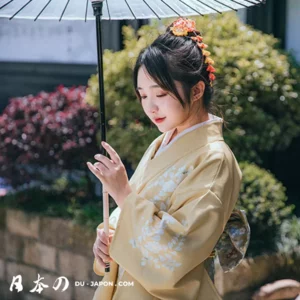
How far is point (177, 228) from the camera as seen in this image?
2.46 metres

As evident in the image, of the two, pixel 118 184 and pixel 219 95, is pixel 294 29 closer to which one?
pixel 219 95

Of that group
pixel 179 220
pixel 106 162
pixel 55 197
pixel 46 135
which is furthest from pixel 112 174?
pixel 55 197

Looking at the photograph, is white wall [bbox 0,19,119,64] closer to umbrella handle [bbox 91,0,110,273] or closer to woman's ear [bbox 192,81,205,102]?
umbrella handle [bbox 91,0,110,273]

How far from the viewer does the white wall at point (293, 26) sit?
663 centimetres

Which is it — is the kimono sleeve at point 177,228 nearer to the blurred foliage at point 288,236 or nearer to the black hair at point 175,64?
the black hair at point 175,64

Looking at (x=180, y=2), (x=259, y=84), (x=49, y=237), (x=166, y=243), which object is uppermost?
(x=180, y=2)

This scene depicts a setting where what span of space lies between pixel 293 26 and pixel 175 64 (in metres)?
4.36

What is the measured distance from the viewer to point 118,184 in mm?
2602

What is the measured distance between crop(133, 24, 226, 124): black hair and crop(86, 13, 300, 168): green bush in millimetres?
2480

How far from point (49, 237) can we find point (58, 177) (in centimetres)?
71

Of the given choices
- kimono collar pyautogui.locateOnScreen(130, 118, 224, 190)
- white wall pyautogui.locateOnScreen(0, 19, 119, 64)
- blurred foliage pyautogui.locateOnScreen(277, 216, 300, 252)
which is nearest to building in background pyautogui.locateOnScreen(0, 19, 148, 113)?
white wall pyautogui.locateOnScreen(0, 19, 119, 64)

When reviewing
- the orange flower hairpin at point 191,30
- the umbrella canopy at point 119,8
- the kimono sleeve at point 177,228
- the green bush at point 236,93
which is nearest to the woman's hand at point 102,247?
the kimono sleeve at point 177,228

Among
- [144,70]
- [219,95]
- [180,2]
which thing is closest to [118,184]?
[144,70]

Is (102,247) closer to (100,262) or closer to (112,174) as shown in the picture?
(100,262)
